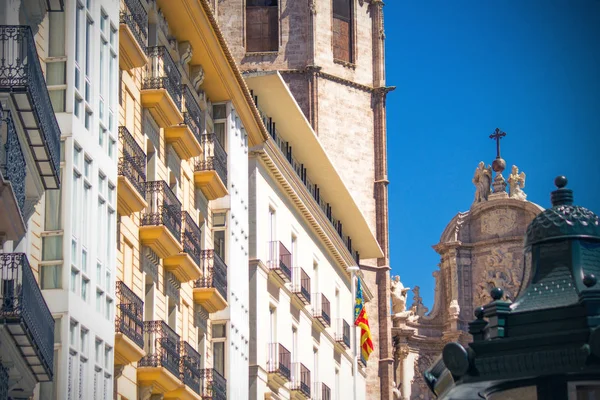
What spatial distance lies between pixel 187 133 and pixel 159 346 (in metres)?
5.37

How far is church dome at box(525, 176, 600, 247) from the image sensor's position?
7398 mm

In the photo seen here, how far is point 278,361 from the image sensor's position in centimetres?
3947

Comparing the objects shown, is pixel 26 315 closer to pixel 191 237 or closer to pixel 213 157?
pixel 191 237

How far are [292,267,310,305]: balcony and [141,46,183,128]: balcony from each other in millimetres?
13172

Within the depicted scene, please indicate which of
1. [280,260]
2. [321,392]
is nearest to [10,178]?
[280,260]

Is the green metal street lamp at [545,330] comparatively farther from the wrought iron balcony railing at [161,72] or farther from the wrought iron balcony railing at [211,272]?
the wrought iron balcony railing at [211,272]

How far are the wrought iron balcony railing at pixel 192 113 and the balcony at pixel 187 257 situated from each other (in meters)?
2.25

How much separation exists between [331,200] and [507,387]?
4404cm

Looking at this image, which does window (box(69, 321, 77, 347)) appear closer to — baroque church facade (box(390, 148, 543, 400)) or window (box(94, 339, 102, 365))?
window (box(94, 339, 102, 365))

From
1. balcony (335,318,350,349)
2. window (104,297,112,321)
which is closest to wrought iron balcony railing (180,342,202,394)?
window (104,297,112,321)

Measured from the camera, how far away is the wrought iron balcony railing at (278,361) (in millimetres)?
39000

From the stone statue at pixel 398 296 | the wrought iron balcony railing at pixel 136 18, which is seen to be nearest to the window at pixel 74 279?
the wrought iron balcony railing at pixel 136 18

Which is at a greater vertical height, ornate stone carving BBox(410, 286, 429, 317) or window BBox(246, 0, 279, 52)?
window BBox(246, 0, 279, 52)

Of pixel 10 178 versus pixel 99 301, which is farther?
pixel 99 301
